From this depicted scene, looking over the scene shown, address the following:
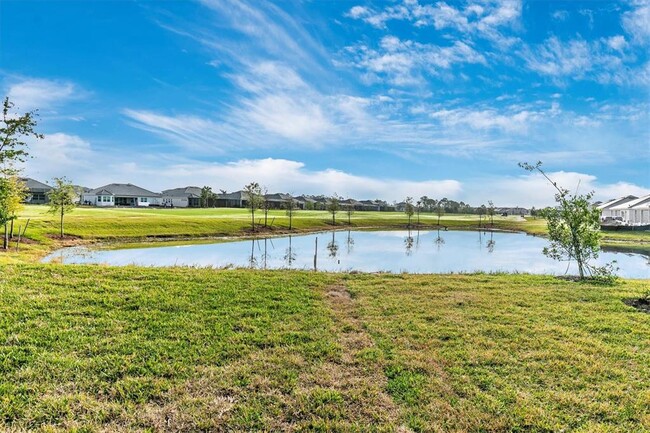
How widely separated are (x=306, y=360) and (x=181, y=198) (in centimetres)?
10267

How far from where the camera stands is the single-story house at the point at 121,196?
3371 inches

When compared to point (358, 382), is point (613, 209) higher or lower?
higher

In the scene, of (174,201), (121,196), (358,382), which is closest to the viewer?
(358,382)

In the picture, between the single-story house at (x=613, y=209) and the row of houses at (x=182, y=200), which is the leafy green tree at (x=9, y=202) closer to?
the row of houses at (x=182, y=200)

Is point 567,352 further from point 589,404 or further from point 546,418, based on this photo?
point 546,418

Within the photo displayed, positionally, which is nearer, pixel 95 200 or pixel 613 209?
pixel 613 209

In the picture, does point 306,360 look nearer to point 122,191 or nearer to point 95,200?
point 95,200

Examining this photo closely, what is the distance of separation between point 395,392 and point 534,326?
435cm

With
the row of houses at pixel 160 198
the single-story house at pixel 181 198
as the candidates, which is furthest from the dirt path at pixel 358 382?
the single-story house at pixel 181 198

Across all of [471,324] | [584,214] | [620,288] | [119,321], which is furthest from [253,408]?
[584,214]

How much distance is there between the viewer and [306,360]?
5.88 metres

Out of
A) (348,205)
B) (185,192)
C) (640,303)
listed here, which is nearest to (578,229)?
(640,303)

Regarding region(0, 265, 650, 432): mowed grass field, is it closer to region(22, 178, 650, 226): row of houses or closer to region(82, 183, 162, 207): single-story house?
region(22, 178, 650, 226): row of houses

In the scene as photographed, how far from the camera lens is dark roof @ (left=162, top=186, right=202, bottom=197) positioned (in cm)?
10214
